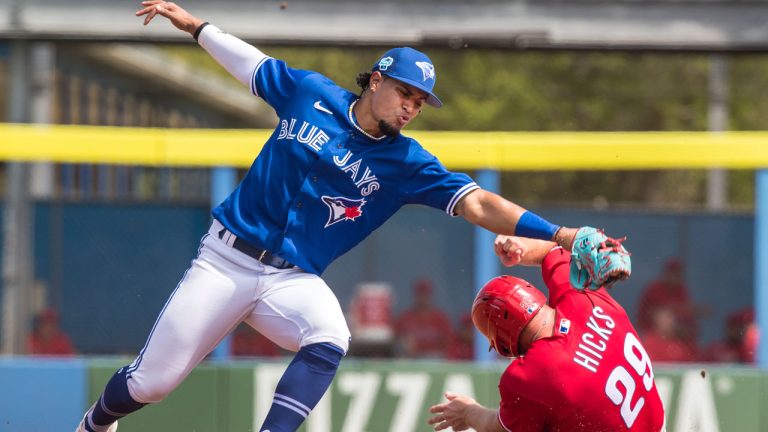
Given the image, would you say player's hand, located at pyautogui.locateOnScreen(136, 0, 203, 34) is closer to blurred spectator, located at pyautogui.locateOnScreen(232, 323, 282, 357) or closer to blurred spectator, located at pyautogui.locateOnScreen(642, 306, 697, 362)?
blurred spectator, located at pyautogui.locateOnScreen(232, 323, 282, 357)

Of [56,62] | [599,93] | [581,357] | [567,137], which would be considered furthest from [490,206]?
[599,93]

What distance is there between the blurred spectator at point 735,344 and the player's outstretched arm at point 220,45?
16.6 ft

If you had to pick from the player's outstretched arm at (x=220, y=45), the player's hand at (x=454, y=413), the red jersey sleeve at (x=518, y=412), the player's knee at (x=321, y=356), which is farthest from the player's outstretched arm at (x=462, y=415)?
the player's outstretched arm at (x=220, y=45)

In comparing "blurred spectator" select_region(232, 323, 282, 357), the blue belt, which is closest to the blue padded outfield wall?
"blurred spectator" select_region(232, 323, 282, 357)

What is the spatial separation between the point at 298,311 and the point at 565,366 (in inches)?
45.5

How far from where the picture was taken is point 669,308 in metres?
9.46

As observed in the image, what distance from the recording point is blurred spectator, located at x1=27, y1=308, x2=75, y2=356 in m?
8.91

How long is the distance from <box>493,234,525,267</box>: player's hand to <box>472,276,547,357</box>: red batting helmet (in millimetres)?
367

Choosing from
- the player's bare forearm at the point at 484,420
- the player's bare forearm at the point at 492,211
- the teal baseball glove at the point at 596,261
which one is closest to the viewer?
the teal baseball glove at the point at 596,261

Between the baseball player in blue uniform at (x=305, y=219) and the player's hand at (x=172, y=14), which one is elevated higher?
the player's hand at (x=172, y=14)

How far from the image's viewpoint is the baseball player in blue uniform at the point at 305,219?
5.06 meters

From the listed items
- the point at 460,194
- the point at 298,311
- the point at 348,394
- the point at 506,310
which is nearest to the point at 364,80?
the point at 460,194

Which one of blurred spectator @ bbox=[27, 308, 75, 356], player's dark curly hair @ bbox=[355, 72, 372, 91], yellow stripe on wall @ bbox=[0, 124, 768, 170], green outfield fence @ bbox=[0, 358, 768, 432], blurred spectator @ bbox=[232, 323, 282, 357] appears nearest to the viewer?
player's dark curly hair @ bbox=[355, 72, 372, 91]

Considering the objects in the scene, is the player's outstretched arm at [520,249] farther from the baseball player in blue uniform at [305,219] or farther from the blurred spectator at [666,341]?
the blurred spectator at [666,341]
